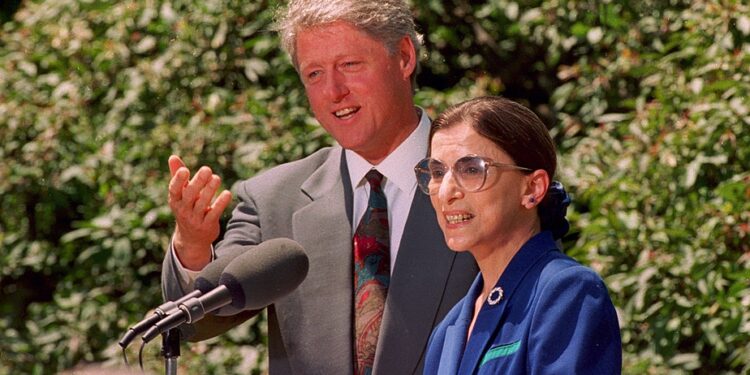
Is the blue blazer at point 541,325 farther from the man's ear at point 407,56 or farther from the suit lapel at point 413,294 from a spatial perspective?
the man's ear at point 407,56

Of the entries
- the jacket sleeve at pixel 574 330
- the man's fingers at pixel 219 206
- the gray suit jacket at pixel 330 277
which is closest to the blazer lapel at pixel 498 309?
the jacket sleeve at pixel 574 330

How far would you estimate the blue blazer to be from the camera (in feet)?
8.27

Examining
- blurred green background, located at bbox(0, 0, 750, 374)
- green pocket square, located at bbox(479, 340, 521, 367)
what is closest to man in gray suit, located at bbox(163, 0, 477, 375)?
green pocket square, located at bbox(479, 340, 521, 367)

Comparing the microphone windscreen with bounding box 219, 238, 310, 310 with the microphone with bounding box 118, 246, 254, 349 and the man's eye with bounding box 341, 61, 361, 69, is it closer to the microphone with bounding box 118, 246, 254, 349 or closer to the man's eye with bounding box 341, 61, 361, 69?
the microphone with bounding box 118, 246, 254, 349

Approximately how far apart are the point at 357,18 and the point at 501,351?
3.11 feet

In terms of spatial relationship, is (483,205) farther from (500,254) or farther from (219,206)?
(219,206)

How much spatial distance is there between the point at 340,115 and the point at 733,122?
236cm

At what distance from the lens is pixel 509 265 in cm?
274

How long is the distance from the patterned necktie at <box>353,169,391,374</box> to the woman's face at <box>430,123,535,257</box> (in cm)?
42

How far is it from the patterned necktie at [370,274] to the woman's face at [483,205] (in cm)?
42

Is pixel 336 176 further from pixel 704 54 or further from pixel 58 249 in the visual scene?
pixel 58 249

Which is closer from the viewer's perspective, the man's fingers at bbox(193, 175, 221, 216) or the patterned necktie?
the man's fingers at bbox(193, 175, 221, 216)

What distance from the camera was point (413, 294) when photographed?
3102 millimetres

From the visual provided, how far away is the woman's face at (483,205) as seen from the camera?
8.98ft
